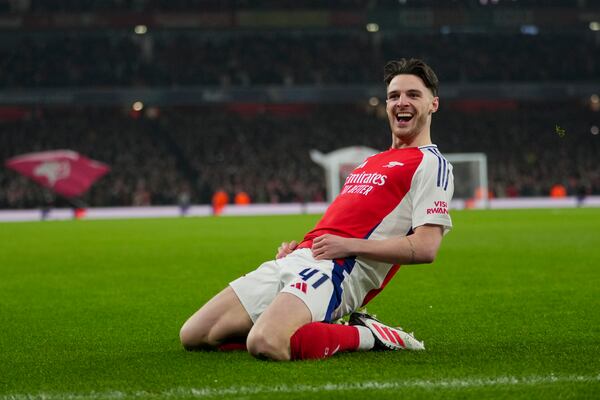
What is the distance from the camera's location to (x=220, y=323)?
5590 mm

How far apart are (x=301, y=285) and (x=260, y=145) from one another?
4456cm

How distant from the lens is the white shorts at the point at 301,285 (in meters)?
5.22

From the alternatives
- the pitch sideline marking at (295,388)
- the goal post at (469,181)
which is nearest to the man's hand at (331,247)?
the pitch sideline marking at (295,388)

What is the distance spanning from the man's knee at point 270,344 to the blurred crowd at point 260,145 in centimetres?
3723

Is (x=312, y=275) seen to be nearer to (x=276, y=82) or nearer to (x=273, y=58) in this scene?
(x=276, y=82)

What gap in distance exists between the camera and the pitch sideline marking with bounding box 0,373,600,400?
14.1 feet

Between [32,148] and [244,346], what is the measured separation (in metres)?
43.9

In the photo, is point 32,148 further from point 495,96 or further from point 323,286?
point 323,286

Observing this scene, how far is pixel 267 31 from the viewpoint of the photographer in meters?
52.0

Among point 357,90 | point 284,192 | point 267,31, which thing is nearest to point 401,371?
point 284,192

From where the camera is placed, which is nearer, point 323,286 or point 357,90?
point 323,286

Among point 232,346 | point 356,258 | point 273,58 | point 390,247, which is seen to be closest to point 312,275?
point 356,258

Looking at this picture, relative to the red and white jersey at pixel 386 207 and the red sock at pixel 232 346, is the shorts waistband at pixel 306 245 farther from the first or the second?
the red sock at pixel 232 346

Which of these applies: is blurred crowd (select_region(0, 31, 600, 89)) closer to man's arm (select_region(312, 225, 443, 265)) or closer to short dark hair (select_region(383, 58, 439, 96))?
short dark hair (select_region(383, 58, 439, 96))
